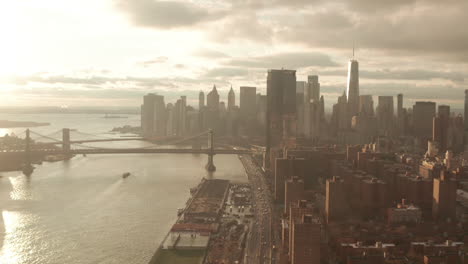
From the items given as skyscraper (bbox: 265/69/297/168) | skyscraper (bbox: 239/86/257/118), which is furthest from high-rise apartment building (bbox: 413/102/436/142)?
skyscraper (bbox: 239/86/257/118)

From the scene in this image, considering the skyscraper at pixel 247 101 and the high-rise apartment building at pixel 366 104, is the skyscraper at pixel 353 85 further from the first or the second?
the skyscraper at pixel 247 101

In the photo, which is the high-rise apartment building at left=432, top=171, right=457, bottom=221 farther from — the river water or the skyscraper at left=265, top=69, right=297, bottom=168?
the skyscraper at left=265, top=69, right=297, bottom=168

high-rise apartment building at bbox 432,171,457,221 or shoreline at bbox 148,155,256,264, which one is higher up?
high-rise apartment building at bbox 432,171,457,221

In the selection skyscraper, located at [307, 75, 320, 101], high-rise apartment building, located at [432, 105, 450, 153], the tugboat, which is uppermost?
skyscraper, located at [307, 75, 320, 101]

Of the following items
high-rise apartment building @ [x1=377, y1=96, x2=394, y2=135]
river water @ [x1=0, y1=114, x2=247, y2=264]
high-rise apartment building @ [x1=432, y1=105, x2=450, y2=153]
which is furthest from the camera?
high-rise apartment building @ [x1=377, y1=96, x2=394, y2=135]

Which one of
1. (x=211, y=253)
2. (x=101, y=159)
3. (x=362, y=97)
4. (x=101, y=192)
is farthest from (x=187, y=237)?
(x=362, y=97)

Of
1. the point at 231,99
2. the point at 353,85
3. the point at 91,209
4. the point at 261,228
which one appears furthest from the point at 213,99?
the point at 261,228
